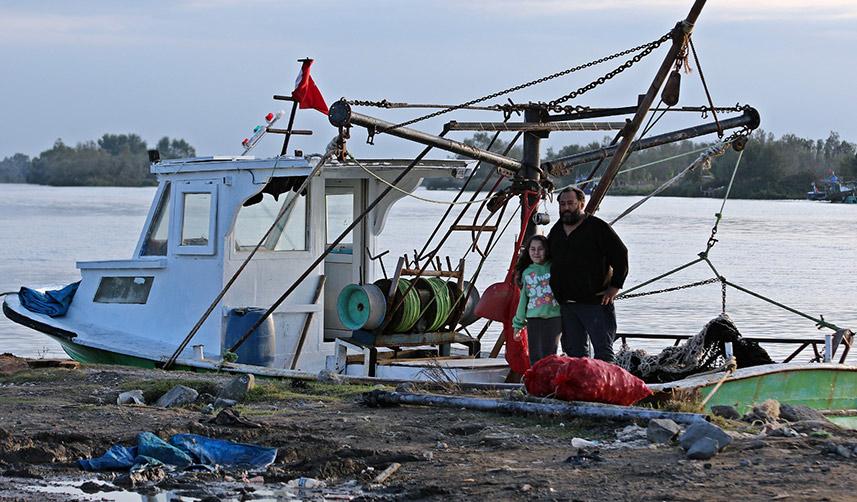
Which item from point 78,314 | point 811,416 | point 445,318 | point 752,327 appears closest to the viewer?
point 811,416

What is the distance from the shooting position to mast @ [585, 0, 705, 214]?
1023 cm

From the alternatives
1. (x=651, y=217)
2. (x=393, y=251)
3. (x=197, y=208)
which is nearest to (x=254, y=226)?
(x=197, y=208)

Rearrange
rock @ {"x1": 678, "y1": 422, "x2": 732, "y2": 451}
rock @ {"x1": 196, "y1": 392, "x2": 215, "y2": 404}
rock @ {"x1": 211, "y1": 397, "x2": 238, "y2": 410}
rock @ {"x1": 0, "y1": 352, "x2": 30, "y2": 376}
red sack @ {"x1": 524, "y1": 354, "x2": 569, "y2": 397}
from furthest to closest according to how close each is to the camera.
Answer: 1. rock @ {"x1": 0, "y1": 352, "x2": 30, "y2": 376}
2. rock @ {"x1": 196, "y1": 392, "x2": 215, "y2": 404}
3. rock @ {"x1": 211, "y1": 397, "x2": 238, "y2": 410}
4. red sack @ {"x1": 524, "y1": 354, "x2": 569, "y2": 397}
5. rock @ {"x1": 678, "y1": 422, "x2": 732, "y2": 451}

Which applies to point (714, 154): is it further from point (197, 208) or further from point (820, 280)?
point (820, 280)

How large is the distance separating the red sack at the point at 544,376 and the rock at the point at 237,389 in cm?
202

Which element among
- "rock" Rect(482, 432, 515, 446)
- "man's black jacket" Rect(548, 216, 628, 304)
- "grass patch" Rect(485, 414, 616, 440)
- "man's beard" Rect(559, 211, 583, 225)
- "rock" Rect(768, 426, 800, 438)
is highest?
"man's beard" Rect(559, 211, 583, 225)

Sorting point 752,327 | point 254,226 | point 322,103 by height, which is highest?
point 322,103

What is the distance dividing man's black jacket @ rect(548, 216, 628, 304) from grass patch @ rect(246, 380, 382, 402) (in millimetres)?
1606

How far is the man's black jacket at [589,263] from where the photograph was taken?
9102mm

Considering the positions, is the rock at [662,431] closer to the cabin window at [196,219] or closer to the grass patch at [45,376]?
the grass patch at [45,376]

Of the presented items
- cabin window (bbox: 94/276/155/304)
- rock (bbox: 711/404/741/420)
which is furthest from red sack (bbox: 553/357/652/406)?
cabin window (bbox: 94/276/155/304)

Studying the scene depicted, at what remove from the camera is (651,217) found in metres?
58.3

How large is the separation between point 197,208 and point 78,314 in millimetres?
1950

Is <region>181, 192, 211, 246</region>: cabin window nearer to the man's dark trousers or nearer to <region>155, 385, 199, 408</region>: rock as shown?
<region>155, 385, 199, 408</region>: rock
